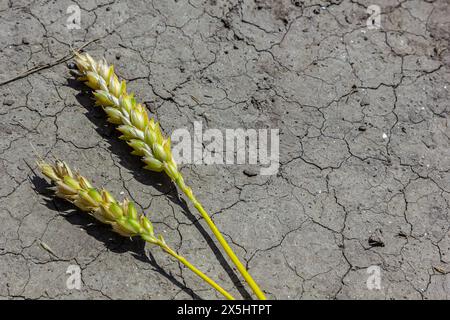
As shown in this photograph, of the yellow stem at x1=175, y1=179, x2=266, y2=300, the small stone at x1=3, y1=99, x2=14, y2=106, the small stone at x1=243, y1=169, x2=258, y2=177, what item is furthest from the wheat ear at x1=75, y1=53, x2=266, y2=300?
the small stone at x1=3, y1=99, x2=14, y2=106

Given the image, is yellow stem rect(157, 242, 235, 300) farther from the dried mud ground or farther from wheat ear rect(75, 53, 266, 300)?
the dried mud ground

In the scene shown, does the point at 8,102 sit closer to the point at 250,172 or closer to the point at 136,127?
the point at 136,127

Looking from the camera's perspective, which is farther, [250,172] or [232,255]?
[250,172]

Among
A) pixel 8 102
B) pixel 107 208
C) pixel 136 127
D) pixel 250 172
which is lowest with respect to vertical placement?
pixel 107 208

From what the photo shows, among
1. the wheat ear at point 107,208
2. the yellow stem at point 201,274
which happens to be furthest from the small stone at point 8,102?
the yellow stem at point 201,274

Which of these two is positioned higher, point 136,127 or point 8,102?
point 8,102

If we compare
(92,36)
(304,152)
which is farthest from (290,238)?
(92,36)

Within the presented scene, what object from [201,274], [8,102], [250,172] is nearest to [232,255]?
[201,274]
